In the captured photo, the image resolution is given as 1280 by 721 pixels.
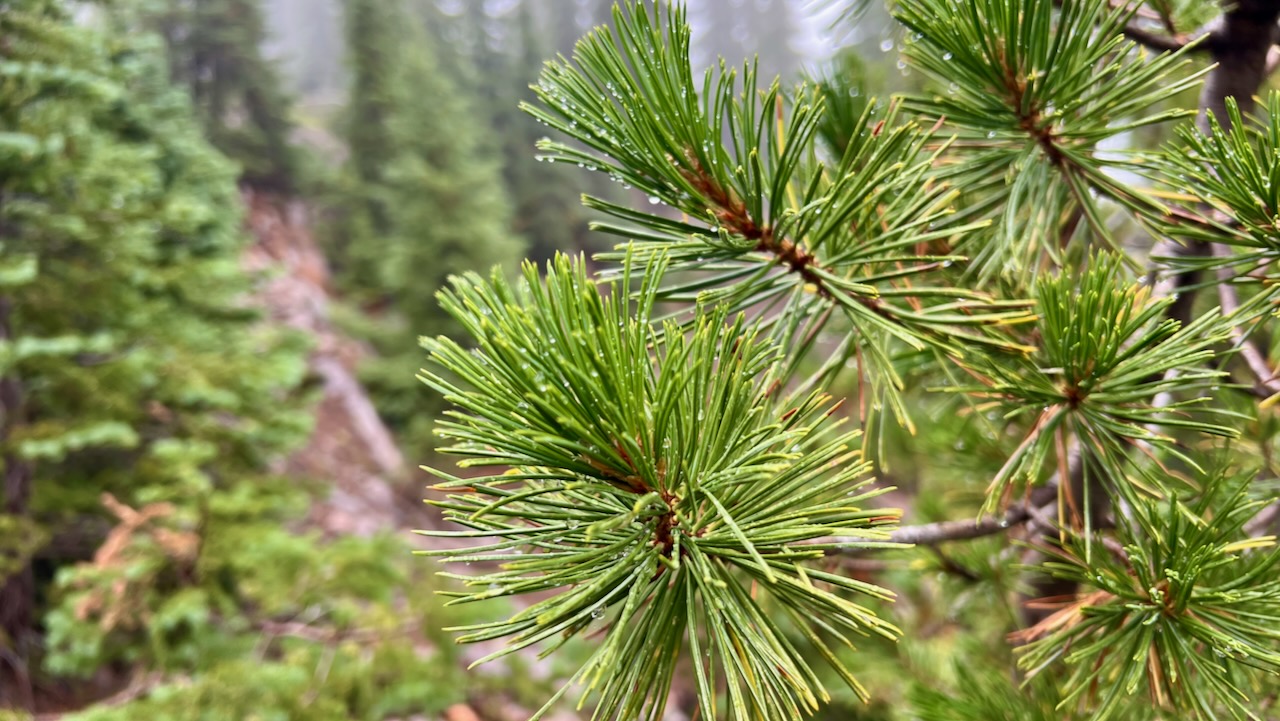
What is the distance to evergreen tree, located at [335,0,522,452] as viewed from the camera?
11.7 meters

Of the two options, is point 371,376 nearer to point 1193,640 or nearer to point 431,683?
point 431,683

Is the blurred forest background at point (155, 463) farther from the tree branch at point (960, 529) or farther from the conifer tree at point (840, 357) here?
the tree branch at point (960, 529)

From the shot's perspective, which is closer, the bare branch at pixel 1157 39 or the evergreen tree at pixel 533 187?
the bare branch at pixel 1157 39

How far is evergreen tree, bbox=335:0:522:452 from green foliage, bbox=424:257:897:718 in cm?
911

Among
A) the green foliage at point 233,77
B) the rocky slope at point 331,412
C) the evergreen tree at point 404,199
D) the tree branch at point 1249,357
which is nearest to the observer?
the tree branch at point 1249,357

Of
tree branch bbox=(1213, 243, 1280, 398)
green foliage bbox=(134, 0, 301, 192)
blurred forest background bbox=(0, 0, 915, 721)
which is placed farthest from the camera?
green foliage bbox=(134, 0, 301, 192)

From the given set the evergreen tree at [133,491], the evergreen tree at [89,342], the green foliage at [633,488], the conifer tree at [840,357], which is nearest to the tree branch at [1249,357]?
the conifer tree at [840,357]

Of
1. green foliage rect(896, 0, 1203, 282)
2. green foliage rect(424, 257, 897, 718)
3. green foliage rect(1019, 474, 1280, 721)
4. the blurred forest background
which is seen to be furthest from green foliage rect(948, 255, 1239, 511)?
the blurred forest background

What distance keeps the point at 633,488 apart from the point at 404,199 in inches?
516

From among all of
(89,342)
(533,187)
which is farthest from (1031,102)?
(533,187)

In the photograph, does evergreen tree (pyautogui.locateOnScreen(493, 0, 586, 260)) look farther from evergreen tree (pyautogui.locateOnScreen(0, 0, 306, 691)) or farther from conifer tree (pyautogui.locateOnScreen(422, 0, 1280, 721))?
conifer tree (pyautogui.locateOnScreen(422, 0, 1280, 721))

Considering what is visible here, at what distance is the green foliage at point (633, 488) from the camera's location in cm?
86

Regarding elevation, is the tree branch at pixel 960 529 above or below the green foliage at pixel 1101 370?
below

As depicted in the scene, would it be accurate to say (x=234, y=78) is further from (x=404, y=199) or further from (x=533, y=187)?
(x=533, y=187)
